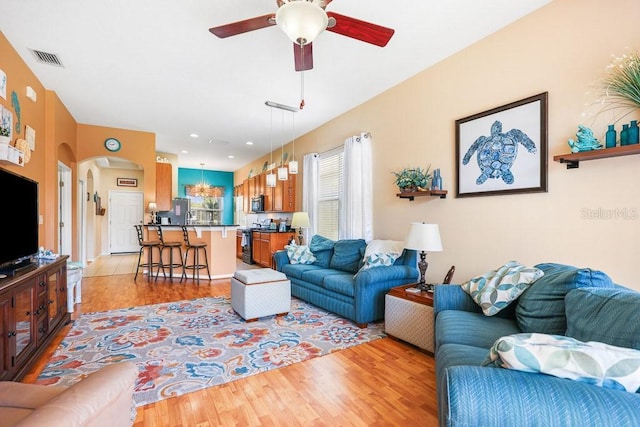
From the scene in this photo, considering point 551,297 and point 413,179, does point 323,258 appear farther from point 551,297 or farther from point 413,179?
point 551,297

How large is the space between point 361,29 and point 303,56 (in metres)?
0.51

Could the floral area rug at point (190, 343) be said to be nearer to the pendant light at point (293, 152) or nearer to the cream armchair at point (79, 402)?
the cream armchair at point (79, 402)

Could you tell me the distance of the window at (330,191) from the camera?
532cm

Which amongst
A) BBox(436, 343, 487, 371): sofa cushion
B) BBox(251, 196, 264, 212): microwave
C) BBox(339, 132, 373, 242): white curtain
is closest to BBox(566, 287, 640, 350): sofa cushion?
BBox(436, 343, 487, 371): sofa cushion

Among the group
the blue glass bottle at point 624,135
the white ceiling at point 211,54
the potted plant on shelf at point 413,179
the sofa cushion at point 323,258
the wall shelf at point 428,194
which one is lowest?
the sofa cushion at point 323,258

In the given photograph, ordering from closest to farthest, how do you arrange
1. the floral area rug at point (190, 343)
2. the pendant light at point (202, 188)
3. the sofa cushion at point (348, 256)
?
the floral area rug at point (190, 343), the sofa cushion at point (348, 256), the pendant light at point (202, 188)

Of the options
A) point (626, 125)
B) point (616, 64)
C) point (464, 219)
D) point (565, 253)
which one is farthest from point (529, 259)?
point (616, 64)

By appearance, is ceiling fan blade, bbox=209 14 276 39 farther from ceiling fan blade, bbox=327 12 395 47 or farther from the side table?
the side table

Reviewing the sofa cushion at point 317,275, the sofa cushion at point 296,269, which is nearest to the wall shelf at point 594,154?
the sofa cushion at point 317,275

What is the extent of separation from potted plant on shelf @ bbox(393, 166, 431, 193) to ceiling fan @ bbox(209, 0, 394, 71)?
166 centimetres

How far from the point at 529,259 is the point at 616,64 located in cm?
158

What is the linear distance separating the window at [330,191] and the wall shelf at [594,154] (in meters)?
3.22

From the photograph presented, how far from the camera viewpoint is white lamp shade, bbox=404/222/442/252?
A: 2.85 metres

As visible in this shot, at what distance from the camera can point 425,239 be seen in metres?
2.87
